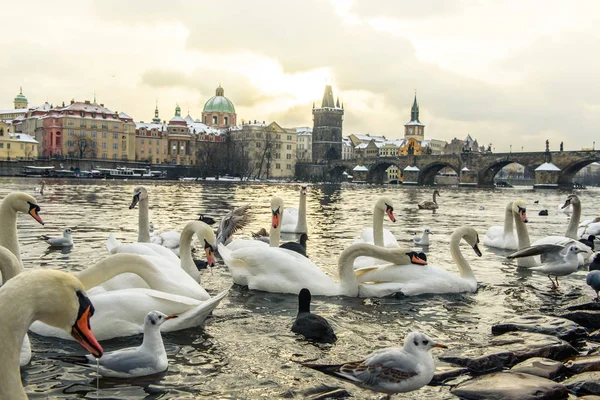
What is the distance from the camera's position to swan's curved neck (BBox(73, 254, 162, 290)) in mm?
5062

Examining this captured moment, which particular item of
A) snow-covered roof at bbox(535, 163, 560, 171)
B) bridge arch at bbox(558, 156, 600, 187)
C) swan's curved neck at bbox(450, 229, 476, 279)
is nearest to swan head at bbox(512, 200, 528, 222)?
swan's curved neck at bbox(450, 229, 476, 279)

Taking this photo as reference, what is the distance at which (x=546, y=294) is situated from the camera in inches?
300

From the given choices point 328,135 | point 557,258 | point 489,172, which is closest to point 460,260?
point 557,258

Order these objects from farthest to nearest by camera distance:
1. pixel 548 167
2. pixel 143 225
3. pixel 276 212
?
pixel 548 167 → pixel 276 212 → pixel 143 225

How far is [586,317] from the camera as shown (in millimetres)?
6047

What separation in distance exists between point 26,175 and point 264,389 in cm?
7741

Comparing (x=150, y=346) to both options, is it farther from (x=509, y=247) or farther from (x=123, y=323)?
(x=509, y=247)

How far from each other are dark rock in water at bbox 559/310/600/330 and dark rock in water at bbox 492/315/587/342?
40 cm

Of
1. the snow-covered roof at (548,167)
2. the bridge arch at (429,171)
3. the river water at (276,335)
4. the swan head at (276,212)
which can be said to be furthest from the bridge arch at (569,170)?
the swan head at (276,212)

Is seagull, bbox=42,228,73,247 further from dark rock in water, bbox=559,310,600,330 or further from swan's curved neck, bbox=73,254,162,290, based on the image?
dark rock in water, bbox=559,310,600,330

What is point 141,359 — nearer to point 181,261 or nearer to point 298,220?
point 181,261

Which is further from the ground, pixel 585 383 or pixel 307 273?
pixel 307 273

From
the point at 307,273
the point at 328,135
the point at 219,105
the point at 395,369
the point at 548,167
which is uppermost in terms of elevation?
the point at 219,105

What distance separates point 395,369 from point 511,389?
2.82 feet
